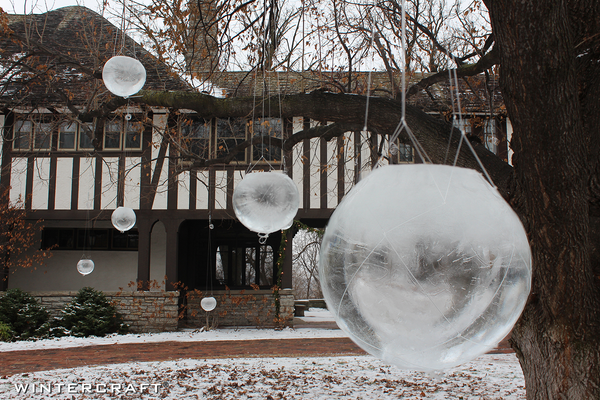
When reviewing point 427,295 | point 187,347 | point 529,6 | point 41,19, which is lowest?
point 187,347

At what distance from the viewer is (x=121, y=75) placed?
13.9ft

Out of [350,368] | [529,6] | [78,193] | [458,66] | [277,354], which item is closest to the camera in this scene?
[529,6]

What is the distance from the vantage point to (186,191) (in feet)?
40.7

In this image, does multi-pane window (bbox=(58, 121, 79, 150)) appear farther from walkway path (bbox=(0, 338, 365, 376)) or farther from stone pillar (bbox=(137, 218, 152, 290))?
walkway path (bbox=(0, 338, 365, 376))

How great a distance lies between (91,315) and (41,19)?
911 cm

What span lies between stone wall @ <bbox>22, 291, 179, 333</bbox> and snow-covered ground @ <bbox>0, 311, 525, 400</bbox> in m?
4.36

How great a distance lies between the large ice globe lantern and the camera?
4.28ft

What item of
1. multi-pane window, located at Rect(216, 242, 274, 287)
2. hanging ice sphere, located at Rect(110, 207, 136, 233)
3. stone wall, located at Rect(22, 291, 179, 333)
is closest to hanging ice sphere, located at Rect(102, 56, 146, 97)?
hanging ice sphere, located at Rect(110, 207, 136, 233)

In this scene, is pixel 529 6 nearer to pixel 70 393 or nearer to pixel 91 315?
pixel 70 393

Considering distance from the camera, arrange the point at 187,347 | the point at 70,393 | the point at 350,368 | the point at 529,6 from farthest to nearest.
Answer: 1. the point at 187,347
2. the point at 350,368
3. the point at 70,393
4. the point at 529,6

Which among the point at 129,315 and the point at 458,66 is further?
the point at 129,315

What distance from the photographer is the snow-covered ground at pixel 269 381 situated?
5.56 metres

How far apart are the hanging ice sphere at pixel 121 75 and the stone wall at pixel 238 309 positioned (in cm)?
902

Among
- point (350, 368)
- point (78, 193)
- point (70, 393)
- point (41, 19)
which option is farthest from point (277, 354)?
point (41, 19)
